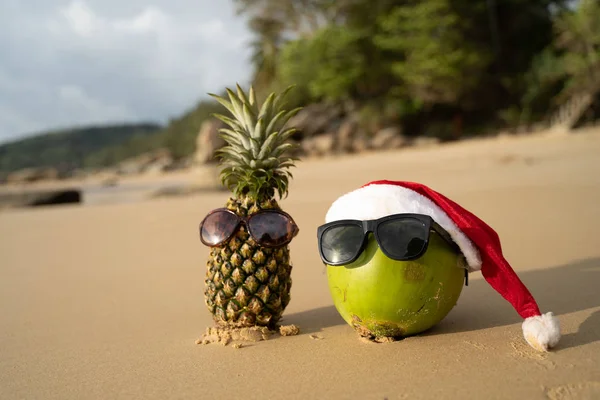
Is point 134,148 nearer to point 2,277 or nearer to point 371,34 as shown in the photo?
point 371,34

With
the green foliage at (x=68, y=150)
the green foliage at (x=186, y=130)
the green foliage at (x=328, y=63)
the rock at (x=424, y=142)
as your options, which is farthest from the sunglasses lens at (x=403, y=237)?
the green foliage at (x=68, y=150)

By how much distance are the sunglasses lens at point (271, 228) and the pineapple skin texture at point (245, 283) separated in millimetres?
48

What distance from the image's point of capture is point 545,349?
1943mm

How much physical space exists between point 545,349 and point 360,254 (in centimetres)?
83

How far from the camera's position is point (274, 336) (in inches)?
97.0

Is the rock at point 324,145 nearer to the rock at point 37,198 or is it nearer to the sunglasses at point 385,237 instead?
the rock at point 37,198

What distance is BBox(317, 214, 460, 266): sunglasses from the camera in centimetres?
208

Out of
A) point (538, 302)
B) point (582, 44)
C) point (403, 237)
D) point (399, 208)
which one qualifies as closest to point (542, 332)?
point (403, 237)

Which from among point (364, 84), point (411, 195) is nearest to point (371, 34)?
point (364, 84)

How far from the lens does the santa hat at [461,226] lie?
2111mm

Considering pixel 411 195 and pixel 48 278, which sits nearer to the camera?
pixel 411 195

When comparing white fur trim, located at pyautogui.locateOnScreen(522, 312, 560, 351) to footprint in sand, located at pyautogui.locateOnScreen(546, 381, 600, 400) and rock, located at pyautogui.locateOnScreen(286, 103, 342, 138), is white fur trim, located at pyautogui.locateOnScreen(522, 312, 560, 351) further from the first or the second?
rock, located at pyautogui.locateOnScreen(286, 103, 342, 138)

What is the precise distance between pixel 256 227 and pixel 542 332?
4.39 feet

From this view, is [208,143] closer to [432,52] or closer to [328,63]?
[328,63]
